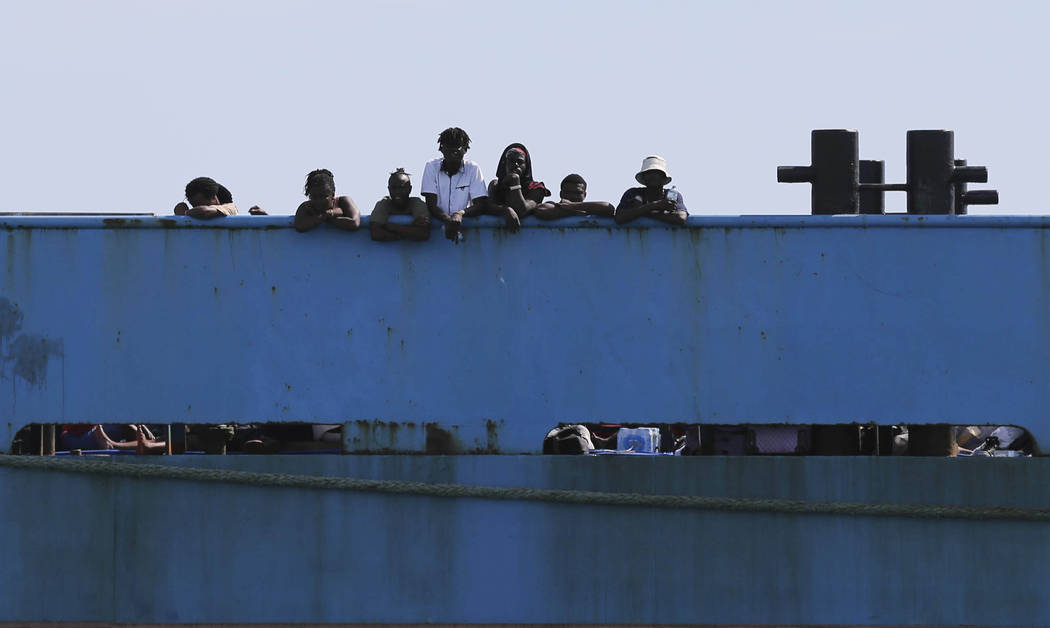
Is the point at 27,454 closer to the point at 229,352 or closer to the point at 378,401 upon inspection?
the point at 229,352

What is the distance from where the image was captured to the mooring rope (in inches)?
283

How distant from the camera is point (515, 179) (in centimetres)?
743

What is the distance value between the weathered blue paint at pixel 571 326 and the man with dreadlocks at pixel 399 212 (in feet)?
0.31

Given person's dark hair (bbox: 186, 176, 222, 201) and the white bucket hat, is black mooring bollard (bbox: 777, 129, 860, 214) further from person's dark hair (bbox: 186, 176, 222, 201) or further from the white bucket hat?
person's dark hair (bbox: 186, 176, 222, 201)

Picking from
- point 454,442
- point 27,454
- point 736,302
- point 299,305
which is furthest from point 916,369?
point 27,454

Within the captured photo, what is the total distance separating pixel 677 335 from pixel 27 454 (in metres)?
3.59

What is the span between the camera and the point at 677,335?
735cm

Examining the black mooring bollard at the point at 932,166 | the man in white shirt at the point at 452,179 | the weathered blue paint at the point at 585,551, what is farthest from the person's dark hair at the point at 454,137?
the black mooring bollard at the point at 932,166

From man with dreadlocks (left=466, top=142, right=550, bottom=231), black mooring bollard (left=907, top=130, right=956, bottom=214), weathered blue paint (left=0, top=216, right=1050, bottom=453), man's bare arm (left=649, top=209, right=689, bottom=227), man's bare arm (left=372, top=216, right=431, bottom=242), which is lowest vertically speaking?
weathered blue paint (left=0, top=216, right=1050, bottom=453)

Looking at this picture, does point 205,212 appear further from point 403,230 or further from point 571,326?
point 571,326

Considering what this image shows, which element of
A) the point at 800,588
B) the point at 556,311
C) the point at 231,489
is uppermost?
the point at 556,311

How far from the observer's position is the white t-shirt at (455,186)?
24.6ft

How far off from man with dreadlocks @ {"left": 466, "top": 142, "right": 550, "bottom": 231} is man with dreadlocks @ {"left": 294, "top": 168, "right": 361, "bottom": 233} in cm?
62

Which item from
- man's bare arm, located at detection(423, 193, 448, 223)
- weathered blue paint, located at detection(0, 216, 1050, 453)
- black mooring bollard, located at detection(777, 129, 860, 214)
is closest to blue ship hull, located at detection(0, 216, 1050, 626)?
weathered blue paint, located at detection(0, 216, 1050, 453)
